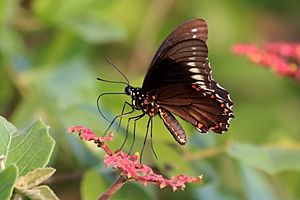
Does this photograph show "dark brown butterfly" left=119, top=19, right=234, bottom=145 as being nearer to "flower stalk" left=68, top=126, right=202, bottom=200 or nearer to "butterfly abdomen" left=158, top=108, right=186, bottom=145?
"butterfly abdomen" left=158, top=108, right=186, bottom=145

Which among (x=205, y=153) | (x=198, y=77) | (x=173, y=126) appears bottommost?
(x=205, y=153)

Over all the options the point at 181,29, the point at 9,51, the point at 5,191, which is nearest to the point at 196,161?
the point at 181,29

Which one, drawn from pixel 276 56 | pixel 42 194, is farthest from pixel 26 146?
pixel 276 56

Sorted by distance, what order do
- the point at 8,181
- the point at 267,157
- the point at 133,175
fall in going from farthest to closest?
the point at 267,157
the point at 133,175
the point at 8,181

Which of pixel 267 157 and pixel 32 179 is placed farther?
pixel 267 157

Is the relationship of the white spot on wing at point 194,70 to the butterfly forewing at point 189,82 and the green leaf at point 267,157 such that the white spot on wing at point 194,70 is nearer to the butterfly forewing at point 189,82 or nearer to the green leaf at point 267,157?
the butterfly forewing at point 189,82

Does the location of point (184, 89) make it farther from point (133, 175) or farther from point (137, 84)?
point (133, 175)
